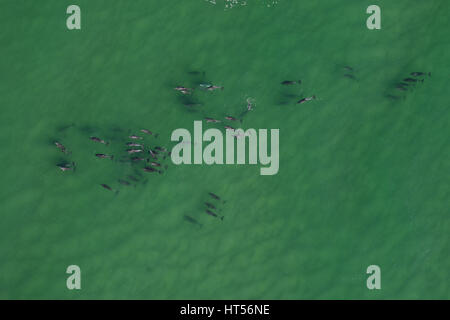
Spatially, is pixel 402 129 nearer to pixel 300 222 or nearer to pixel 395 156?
pixel 395 156

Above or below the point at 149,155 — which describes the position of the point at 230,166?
below

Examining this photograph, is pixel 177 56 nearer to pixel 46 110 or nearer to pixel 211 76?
pixel 211 76

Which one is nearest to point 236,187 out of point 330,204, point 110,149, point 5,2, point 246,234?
point 246,234

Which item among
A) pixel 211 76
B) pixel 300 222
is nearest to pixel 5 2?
pixel 211 76
